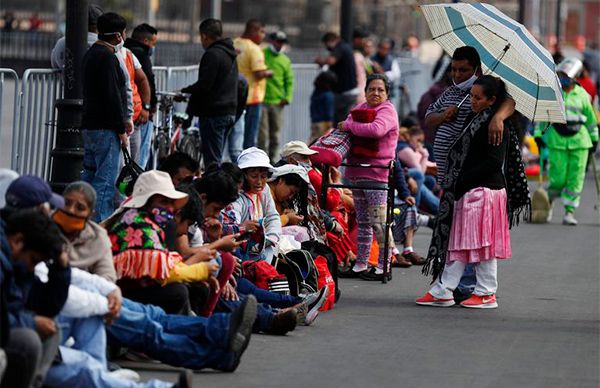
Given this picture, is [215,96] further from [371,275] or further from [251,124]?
[371,275]

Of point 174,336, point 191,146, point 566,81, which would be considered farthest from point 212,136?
point 174,336

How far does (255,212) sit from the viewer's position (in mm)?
10945

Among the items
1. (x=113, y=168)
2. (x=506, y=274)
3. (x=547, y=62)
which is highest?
(x=547, y=62)

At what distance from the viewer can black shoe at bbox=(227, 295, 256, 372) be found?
834 centimetres

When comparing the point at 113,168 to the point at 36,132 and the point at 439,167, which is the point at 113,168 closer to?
the point at 36,132

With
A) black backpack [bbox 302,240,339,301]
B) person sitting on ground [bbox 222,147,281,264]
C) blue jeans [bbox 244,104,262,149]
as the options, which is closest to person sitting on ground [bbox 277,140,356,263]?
black backpack [bbox 302,240,339,301]

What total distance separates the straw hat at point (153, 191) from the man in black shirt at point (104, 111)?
3478mm

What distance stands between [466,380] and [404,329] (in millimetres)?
1868

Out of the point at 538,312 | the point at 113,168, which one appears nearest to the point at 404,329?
the point at 538,312

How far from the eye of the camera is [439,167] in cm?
1171

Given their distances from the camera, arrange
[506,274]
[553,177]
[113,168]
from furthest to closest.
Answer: [553,177] < [506,274] < [113,168]

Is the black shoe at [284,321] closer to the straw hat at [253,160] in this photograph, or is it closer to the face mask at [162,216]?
the face mask at [162,216]

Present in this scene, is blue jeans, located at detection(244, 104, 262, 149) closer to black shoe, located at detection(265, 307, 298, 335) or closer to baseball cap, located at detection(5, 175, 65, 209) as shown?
black shoe, located at detection(265, 307, 298, 335)

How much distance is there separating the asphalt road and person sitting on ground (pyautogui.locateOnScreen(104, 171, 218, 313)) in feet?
1.76
